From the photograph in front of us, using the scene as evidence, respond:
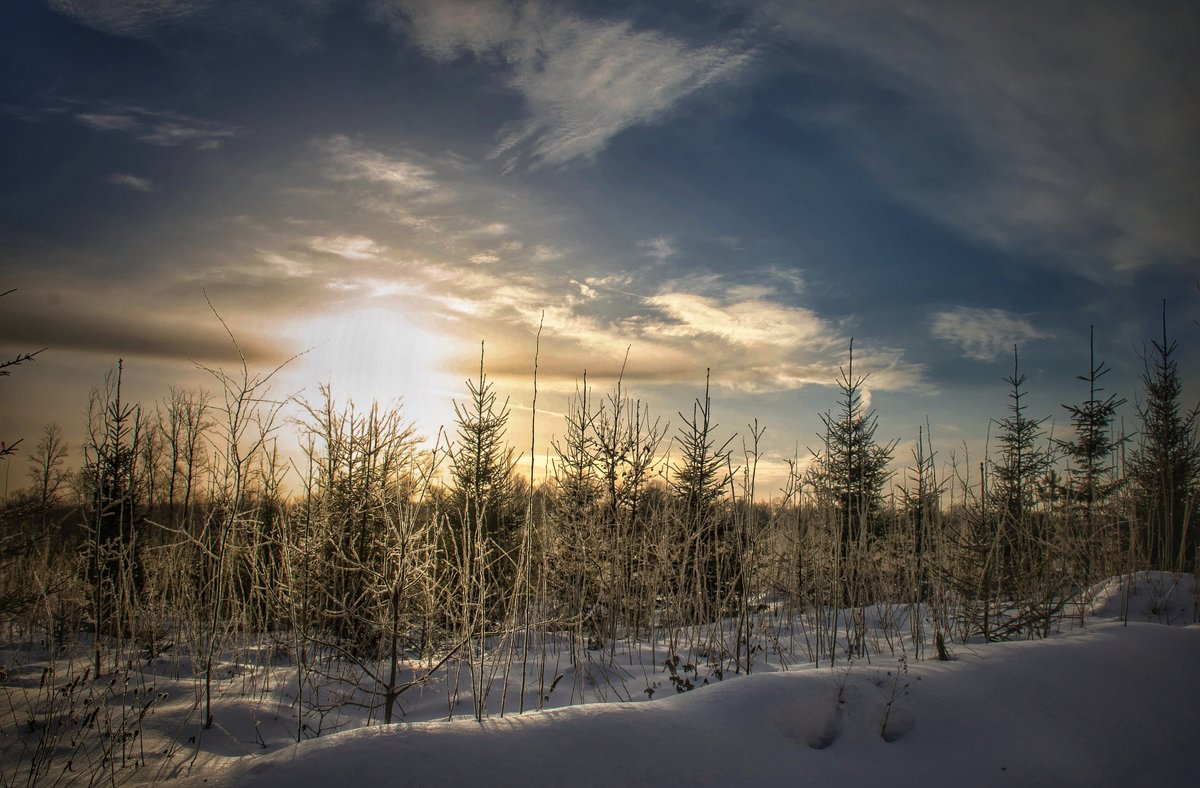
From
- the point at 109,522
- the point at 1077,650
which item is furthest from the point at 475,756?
the point at 109,522

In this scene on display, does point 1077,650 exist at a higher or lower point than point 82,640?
higher

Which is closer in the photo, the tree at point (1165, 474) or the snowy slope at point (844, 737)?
the snowy slope at point (844, 737)

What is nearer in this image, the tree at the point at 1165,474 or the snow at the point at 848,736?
the snow at the point at 848,736

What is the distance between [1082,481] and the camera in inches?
670

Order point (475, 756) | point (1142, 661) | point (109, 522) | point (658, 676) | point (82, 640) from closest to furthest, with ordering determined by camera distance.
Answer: point (475, 756) < point (1142, 661) < point (658, 676) < point (82, 640) < point (109, 522)

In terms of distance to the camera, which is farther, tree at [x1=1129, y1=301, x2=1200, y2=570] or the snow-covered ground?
tree at [x1=1129, y1=301, x2=1200, y2=570]

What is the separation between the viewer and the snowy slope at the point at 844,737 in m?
2.92

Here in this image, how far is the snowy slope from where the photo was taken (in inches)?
115

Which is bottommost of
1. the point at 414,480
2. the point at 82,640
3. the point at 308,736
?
the point at 82,640

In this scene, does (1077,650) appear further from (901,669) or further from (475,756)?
(475,756)

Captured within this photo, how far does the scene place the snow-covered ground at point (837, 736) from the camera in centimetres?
293

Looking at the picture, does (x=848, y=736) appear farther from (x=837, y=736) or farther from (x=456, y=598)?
(x=456, y=598)

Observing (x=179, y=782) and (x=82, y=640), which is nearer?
(x=179, y=782)

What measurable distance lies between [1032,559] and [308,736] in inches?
272
